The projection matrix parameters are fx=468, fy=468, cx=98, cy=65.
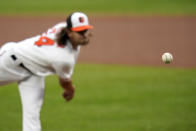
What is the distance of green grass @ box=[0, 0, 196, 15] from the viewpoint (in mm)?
25922

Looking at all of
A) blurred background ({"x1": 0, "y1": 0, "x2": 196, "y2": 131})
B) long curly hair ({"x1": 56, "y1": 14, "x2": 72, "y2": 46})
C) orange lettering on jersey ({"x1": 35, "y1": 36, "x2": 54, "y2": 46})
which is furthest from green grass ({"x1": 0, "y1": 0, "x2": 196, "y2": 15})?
long curly hair ({"x1": 56, "y1": 14, "x2": 72, "y2": 46})

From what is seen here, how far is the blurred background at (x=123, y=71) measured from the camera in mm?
9328

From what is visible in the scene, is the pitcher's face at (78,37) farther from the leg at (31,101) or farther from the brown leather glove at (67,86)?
the leg at (31,101)

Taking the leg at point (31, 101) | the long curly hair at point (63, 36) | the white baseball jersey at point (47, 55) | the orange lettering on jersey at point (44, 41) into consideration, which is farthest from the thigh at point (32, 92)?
the long curly hair at point (63, 36)

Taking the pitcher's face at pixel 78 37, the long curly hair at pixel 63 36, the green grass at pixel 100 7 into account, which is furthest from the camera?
the green grass at pixel 100 7

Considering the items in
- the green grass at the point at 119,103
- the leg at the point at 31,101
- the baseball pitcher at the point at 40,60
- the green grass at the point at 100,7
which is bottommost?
the green grass at the point at 119,103

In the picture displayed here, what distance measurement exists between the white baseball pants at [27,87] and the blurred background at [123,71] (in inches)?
79.3

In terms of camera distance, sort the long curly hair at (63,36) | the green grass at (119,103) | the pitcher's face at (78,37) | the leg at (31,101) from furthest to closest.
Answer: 1. the green grass at (119,103)
2. the leg at (31,101)
3. the long curly hair at (63,36)
4. the pitcher's face at (78,37)

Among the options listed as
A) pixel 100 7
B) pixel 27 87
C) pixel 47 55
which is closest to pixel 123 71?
pixel 27 87

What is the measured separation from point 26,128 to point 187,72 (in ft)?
27.3

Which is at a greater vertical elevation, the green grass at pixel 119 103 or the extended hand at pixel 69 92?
the extended hand at pixel 69 92

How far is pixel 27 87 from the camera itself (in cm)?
669

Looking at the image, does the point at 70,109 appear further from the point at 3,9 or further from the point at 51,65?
the point at 3,9

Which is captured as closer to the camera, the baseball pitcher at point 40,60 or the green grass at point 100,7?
the baseball pitcher at point 40,60
